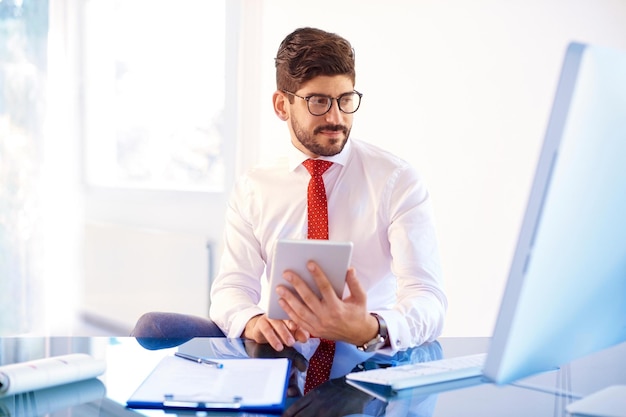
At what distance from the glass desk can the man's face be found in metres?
0.75

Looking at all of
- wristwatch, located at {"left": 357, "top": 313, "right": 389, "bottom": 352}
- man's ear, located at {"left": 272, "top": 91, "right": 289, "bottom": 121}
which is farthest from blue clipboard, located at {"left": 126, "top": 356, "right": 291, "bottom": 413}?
man's ear, located at {"left": 272, "top": 91, "right": 289, "bottom": 121}

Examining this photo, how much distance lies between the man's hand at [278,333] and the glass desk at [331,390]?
0.10 feet

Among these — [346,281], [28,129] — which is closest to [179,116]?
[28,129]

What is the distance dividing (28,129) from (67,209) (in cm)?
56

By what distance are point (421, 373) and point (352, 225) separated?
884 mm

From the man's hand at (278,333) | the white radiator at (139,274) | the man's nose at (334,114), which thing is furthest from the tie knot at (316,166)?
the white radiator at (139,274)

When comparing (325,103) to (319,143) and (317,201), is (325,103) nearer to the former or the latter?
(319,143)

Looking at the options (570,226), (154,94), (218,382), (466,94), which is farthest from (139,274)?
(570,226)

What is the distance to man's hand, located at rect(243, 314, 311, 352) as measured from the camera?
1537 millimetres

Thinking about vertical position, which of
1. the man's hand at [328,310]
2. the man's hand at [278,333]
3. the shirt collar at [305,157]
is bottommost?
the man's hand at [278,333]

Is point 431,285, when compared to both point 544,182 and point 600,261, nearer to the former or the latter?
point 600,261

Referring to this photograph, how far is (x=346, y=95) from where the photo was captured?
2055 millimetres

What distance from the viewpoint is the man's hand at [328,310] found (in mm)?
1410

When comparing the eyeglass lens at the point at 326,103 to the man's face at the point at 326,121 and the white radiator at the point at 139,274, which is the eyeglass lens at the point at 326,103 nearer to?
the man's face at the point at 326,121
